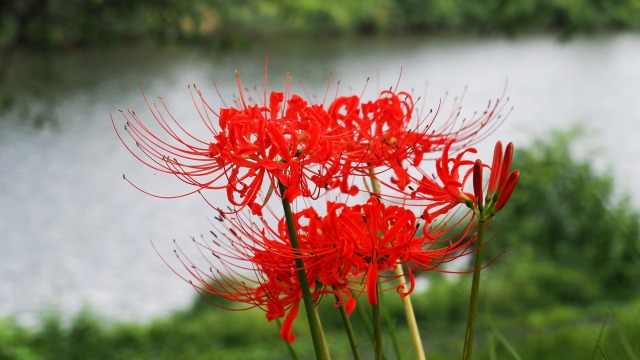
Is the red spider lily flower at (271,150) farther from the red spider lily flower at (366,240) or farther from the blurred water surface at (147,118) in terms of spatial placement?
the blurred water surface at (147,118)

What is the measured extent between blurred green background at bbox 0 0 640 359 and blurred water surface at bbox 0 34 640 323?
1.78ft

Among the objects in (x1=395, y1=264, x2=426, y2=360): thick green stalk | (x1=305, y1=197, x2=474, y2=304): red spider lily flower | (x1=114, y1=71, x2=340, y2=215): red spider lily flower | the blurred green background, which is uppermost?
the blurred green background

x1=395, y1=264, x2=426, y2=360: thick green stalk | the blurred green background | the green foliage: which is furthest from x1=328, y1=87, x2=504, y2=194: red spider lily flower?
the green foliage

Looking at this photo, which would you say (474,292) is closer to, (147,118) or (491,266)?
(491,266)

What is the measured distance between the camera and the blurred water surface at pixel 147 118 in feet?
30.6

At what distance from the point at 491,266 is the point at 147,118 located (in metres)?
9.47

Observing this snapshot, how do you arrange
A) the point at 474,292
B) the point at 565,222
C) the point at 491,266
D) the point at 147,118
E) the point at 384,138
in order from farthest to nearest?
the point at 147,118 < the point at 565,222 < the point at 491,266 < the point at 384,138 < the point at 474,292

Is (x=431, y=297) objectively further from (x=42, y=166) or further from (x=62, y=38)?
(x=42, y=166)

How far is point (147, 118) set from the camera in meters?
15.0

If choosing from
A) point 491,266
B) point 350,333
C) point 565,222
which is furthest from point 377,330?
point 565,222

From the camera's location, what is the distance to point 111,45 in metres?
4.93

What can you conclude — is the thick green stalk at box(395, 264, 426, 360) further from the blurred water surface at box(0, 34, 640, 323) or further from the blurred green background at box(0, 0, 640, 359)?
the blurred water surface at box(0, 34, 640, 323)

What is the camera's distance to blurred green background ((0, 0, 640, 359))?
16.3ft

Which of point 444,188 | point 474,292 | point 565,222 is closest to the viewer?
point 474,292
